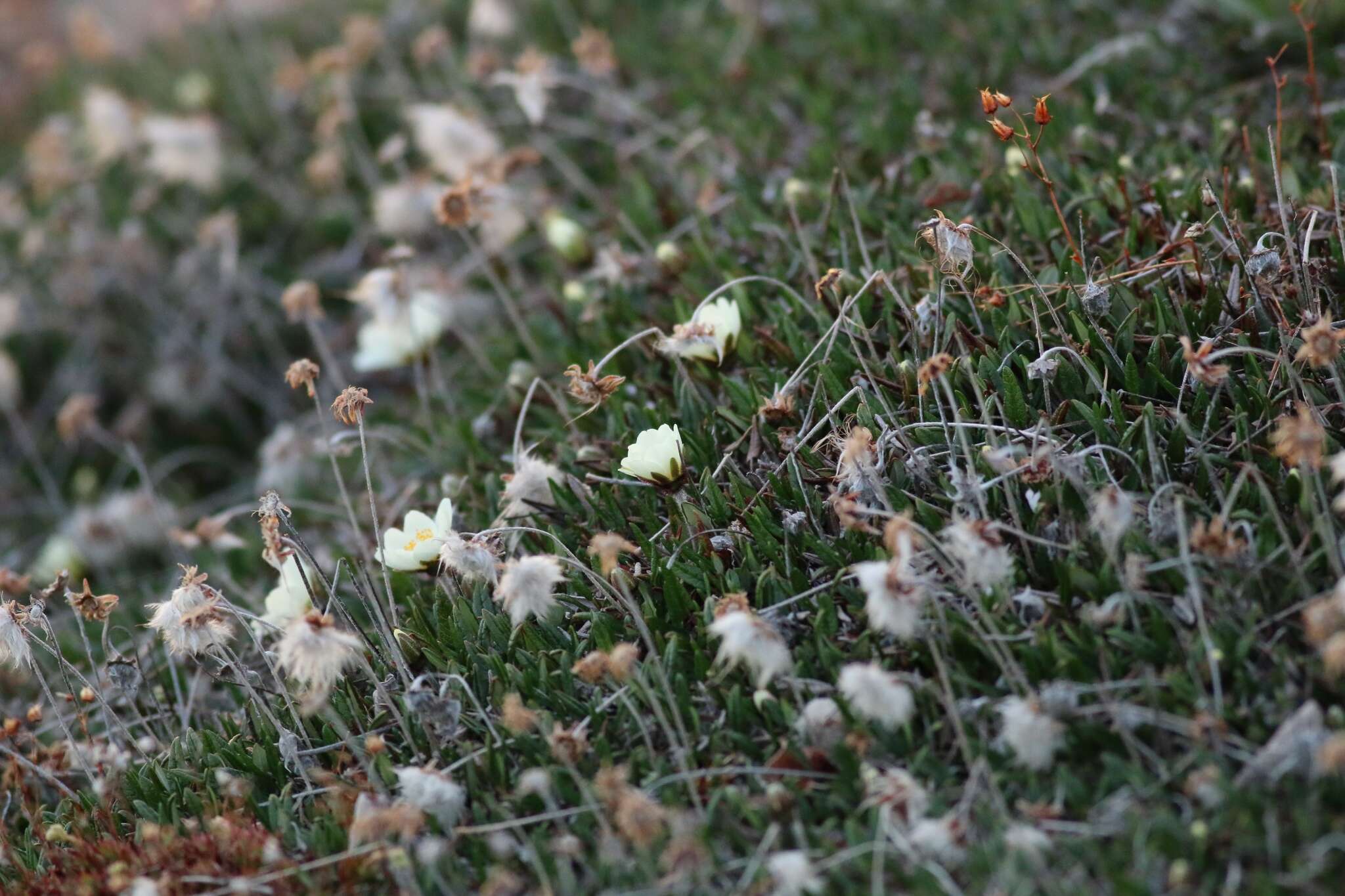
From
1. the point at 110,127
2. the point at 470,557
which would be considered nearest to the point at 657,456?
the point at 470,557

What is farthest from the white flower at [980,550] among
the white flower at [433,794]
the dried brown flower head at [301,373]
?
the dried brown flower head at [301,373]

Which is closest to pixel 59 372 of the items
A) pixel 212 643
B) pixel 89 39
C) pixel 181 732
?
pixel 89 39

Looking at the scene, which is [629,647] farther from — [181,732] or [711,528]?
[181,732]

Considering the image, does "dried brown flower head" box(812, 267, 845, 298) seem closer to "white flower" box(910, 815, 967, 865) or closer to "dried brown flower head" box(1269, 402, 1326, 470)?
"dried brown flower head" box(1269, 402, 1326, 470)

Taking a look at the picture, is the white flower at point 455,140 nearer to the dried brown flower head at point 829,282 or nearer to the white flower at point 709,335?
the white flower at point 709,335

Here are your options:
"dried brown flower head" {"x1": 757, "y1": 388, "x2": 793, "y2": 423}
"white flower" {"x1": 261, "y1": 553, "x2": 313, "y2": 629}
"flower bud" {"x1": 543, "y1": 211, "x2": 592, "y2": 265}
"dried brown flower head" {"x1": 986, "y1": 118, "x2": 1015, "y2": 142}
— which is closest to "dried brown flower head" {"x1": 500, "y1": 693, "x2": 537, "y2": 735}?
"white flower" {"x1": 261, "y1": 553, "x2": 313, "y2": 629}
